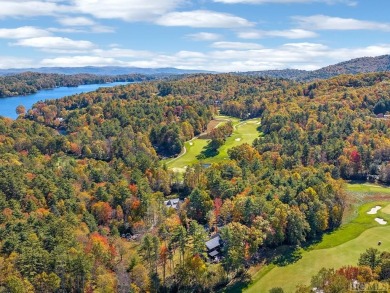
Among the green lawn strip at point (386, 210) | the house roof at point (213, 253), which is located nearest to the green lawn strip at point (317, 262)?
the house roof at point (213, 253)

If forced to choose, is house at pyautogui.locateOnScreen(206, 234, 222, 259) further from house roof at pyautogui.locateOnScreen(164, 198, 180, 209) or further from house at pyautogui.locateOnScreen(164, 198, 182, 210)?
house roof at pyautogui.locateOnScreen(164, 198, 180, 209)

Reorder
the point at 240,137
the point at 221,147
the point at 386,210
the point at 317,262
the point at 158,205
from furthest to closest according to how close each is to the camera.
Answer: the point at 240,137 < the point at 221,147 < the point at 386,210 < the point at 158,205 < the point at 317,262

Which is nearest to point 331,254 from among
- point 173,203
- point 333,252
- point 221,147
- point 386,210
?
point 333,252

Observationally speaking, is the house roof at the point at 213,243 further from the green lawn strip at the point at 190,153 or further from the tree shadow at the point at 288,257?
the green lawn strip at the point at 190,153

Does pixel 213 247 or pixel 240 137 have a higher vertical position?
pixel 240 137

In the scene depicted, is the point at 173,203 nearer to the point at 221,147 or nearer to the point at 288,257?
the point at 288,257

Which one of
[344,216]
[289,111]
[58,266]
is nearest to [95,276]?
[58,266]

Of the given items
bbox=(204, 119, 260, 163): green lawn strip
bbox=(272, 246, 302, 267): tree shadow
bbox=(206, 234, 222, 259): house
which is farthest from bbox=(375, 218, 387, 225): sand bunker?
bbox=(204, 119, 260, 163): green lawn strip
